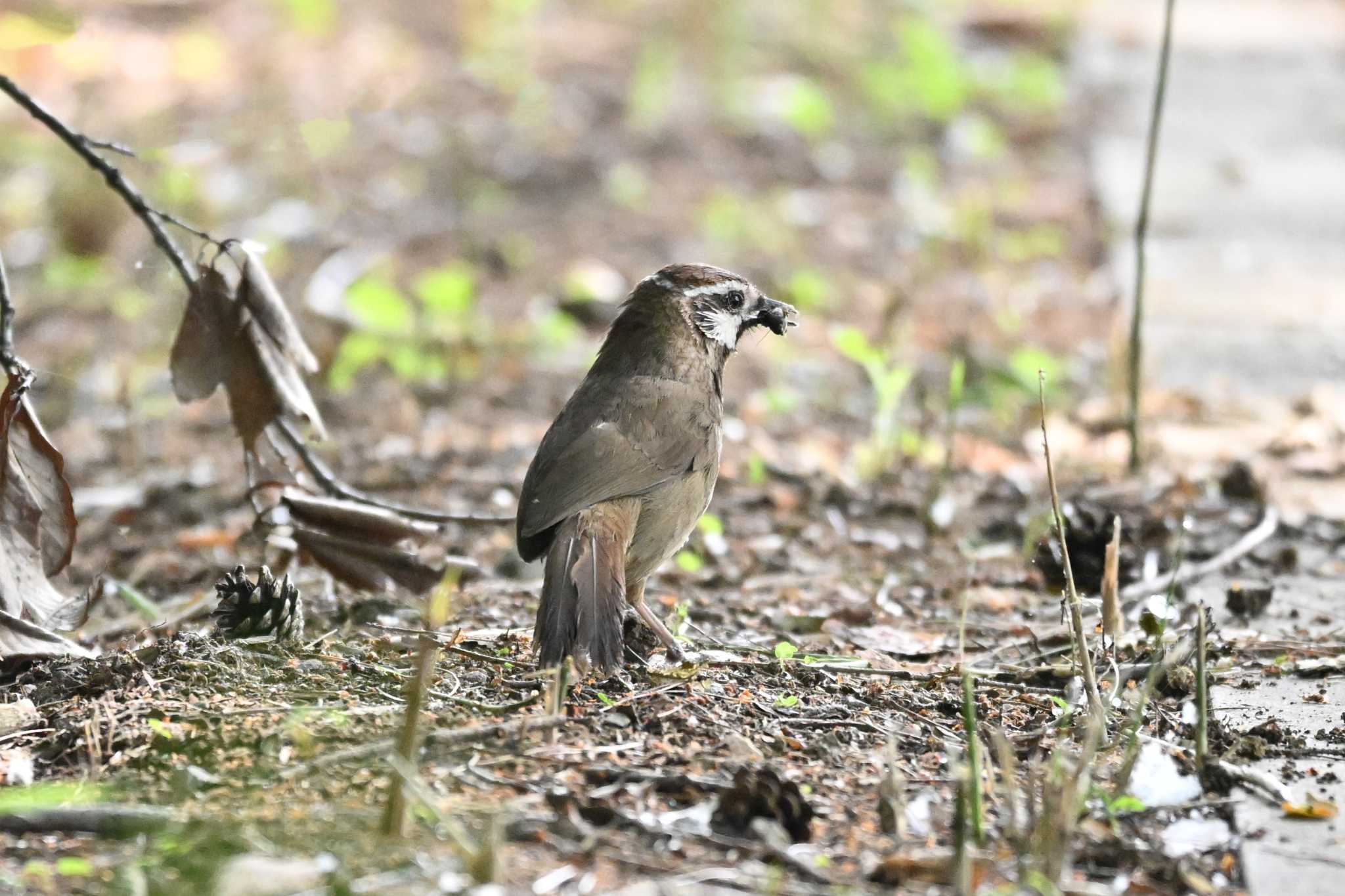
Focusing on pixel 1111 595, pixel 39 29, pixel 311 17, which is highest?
pixel 311 17

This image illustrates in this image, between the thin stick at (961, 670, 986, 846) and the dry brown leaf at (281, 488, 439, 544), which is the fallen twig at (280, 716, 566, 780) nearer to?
the thin stick at (961, 670, 986, 846)

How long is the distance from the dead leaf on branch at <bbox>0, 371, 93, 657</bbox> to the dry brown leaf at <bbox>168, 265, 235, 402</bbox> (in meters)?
0.38

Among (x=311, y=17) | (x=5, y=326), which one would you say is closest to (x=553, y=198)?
(x=311, y=17)

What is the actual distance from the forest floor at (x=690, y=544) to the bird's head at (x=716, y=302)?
70 cm

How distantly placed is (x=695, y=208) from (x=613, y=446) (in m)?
5.29

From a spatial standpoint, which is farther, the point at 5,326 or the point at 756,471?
the point at 756,471

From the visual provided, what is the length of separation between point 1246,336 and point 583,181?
395 centimetres

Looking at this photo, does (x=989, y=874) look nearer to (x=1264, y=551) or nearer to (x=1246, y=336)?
(x=1264, y=551)

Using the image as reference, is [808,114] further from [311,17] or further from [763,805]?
[763,805]

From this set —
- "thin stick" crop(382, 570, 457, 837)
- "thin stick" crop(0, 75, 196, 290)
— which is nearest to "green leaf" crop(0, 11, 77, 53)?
"thin stick" crop(0, 75, 196, 290)

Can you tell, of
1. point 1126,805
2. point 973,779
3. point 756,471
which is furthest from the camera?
point 756,471

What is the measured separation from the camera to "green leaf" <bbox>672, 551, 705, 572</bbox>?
199 inches

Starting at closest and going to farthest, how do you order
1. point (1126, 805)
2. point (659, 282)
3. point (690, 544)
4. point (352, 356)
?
point (1126, 805) → point (659, 282) → point (690, 544) → point (352, 356)

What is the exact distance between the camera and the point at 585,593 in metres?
Result: 3.72
